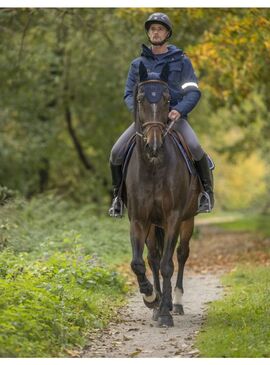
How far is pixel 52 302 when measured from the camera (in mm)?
9953

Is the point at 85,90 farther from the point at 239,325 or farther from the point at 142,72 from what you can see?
the point at 239,325

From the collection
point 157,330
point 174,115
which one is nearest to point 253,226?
point 174,115

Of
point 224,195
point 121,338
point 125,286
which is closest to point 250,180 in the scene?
point 224,195

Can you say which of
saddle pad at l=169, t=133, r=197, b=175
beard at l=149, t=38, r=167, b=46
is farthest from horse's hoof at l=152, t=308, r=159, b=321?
beard at l=149, t=38, r=167, b=46

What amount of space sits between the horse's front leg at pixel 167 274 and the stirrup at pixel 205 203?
93 cm

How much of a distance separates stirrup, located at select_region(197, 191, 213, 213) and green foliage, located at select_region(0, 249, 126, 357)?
193 centimetres

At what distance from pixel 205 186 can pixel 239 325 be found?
2.41 metres

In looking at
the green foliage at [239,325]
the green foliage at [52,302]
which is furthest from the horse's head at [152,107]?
the green foliage at [239,325]

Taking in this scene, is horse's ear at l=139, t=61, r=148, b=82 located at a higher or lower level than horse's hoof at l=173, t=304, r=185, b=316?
higher

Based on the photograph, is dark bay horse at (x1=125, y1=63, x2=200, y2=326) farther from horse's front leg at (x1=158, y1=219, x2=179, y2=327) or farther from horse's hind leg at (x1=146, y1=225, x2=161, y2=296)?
horse's hind leg at (x1=146, y1=225, x2=161, y2=296)

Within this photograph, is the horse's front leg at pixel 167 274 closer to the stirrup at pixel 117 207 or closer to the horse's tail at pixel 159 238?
the stirrup at pixel 117 207

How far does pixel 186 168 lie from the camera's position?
37.2ft

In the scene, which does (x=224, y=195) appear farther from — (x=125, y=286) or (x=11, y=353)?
(x=11, y=353)

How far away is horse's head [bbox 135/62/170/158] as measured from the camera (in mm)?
10266
